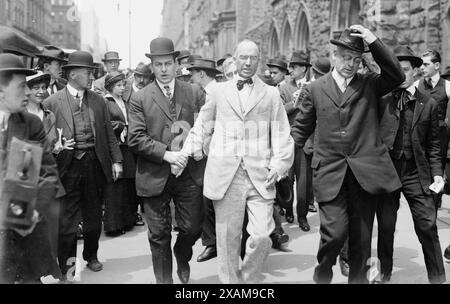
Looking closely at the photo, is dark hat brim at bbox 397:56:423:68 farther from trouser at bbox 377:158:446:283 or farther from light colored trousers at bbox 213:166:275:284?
light colored trousers at bbox 213:166:275:284

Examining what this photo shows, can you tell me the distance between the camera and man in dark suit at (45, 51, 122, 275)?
17.6 feet

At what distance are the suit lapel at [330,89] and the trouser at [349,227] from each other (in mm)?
615

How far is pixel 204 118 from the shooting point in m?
4.70

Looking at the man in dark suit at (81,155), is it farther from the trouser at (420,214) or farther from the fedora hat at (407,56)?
the fedora hat at (407,56)

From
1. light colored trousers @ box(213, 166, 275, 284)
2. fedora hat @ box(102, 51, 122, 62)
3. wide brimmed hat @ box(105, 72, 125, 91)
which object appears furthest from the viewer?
fedora hat @ box(102, 51, 122, 62)

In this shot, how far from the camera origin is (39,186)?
3.54m

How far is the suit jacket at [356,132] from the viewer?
14.6 feet

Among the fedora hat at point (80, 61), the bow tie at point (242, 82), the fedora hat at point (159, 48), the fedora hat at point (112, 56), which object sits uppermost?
the fedora hat at point (112, 56)

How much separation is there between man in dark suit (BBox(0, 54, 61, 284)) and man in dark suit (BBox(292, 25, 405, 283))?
2.23 metres

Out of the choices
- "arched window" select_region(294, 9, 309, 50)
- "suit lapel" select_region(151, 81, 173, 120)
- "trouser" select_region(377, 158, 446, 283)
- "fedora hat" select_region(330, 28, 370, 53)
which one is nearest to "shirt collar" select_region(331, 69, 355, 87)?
"fedora hat" select_region(330, 28, 370, 53)

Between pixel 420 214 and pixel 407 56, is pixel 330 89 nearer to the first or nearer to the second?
pixel 407 56

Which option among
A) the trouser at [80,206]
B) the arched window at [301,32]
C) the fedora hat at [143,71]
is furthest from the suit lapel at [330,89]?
the arched window at [301,32]

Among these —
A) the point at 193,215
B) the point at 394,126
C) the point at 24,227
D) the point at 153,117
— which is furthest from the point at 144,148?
the point at 394,126

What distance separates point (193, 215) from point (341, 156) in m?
1.46
